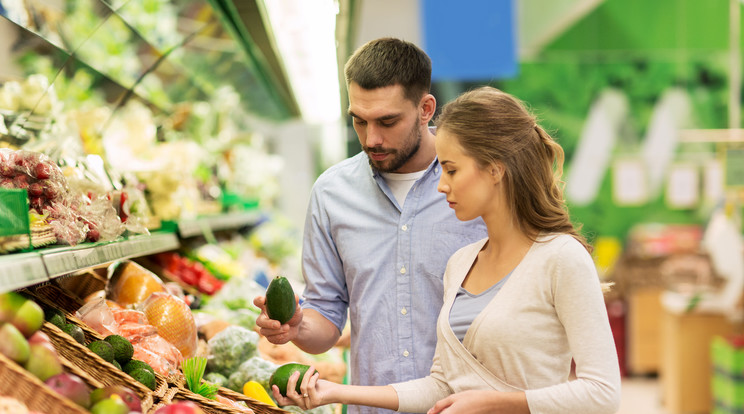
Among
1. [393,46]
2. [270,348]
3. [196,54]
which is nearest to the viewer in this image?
[393,46]

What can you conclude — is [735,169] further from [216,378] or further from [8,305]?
[8,305]

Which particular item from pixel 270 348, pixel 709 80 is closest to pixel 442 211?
pixel 270 348

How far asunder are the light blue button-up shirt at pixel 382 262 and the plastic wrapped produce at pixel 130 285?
1.83ft

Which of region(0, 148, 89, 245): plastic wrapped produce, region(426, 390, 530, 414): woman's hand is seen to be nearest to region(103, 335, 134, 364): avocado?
region(0, 148, 89, 245): plastic wrapped produce

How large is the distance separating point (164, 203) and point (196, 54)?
1.41m

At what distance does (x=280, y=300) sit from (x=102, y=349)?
16.4 inches

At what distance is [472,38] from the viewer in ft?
21.8

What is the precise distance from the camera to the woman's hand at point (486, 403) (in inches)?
61.6

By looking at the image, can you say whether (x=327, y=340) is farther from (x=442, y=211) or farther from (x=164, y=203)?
(x=164, y=203)

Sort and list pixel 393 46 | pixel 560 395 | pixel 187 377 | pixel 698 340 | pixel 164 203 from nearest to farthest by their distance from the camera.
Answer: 1. pixel 560 395
2. pixel 187 377
3. pixel 393 46
4. pixel 164 203
5. pixel 698 340

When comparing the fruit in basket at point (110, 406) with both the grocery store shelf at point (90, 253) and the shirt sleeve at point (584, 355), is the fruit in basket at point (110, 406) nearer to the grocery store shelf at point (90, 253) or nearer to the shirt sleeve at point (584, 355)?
the grocery store shelf at point (90, 253)

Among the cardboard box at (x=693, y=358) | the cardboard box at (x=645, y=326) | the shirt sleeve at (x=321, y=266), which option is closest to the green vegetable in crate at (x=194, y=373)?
the shirt sleeve at (x=321, y=266)

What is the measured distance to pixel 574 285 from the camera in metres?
1.56

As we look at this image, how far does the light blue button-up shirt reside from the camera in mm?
2096
